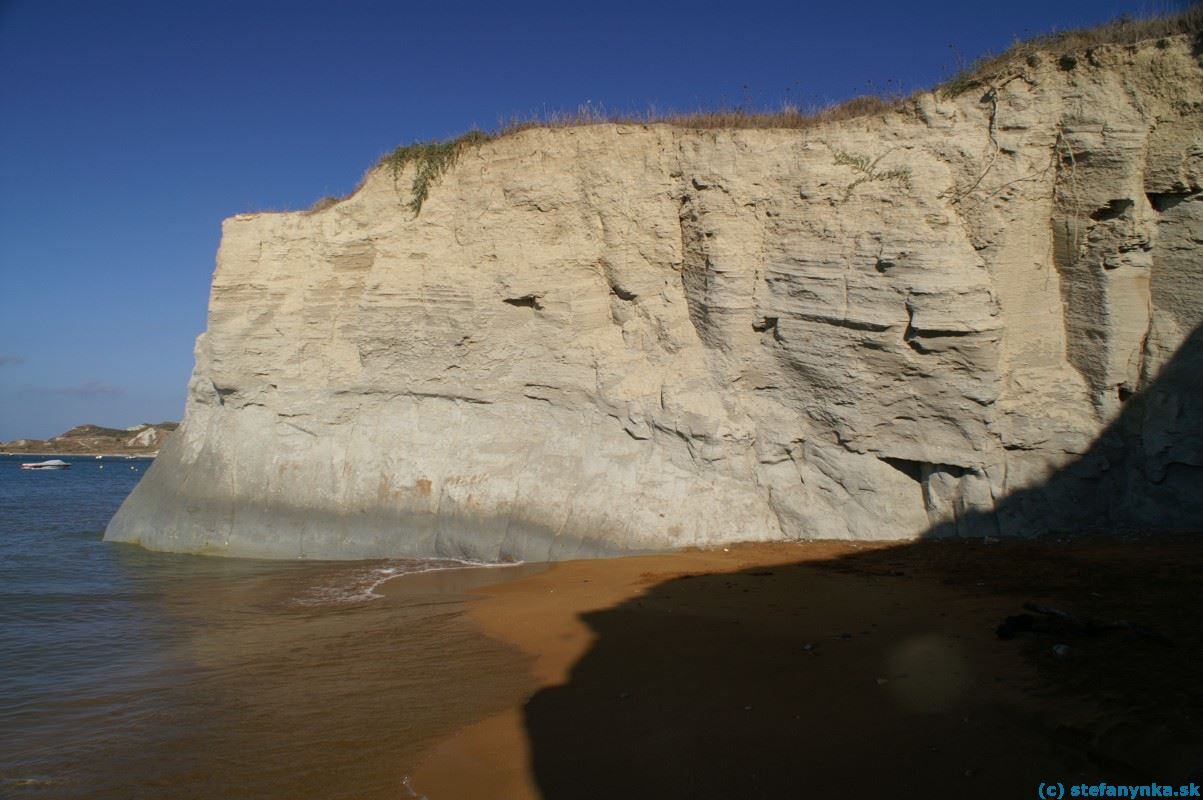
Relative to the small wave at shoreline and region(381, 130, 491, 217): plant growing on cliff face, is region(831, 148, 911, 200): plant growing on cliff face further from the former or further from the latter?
the small wave at shoreline

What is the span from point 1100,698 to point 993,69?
898 cm

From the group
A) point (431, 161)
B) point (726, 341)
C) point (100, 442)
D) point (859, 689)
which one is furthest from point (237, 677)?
point (100, 442)

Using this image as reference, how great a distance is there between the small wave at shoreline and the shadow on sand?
3.26 m

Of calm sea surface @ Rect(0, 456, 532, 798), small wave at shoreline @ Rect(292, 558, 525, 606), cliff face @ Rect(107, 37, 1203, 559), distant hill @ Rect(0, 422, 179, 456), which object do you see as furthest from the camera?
distant hill @ Rect(0, 422, 179, 456)

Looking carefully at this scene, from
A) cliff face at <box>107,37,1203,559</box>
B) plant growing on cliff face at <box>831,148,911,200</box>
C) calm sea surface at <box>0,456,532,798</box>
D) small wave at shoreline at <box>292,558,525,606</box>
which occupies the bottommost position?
calm sea surface at <box>0,456,532,798</box>

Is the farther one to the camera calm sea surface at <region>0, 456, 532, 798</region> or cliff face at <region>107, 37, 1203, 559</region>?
cliff face at <region>107, 37, 1203, 559</region>

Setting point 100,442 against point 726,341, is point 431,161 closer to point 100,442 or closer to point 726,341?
point 726,341

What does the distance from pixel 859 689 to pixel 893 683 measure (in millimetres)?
208

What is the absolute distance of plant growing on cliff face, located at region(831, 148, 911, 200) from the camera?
10133mm

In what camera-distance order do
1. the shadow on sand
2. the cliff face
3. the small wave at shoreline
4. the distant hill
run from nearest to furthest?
the shadow on sand, the small wave at shoreline, the cliff face, the distant hill

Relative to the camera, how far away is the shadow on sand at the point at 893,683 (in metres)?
3.58

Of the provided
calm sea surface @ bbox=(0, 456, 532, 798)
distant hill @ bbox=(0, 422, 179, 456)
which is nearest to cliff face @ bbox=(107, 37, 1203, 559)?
calm sea surface @ bbox=(0, 456, 532, 798)

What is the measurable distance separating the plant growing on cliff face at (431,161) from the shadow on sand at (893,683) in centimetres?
751

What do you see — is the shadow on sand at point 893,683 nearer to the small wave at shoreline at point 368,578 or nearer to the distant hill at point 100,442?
the small wave at shoreline at point 368,578
